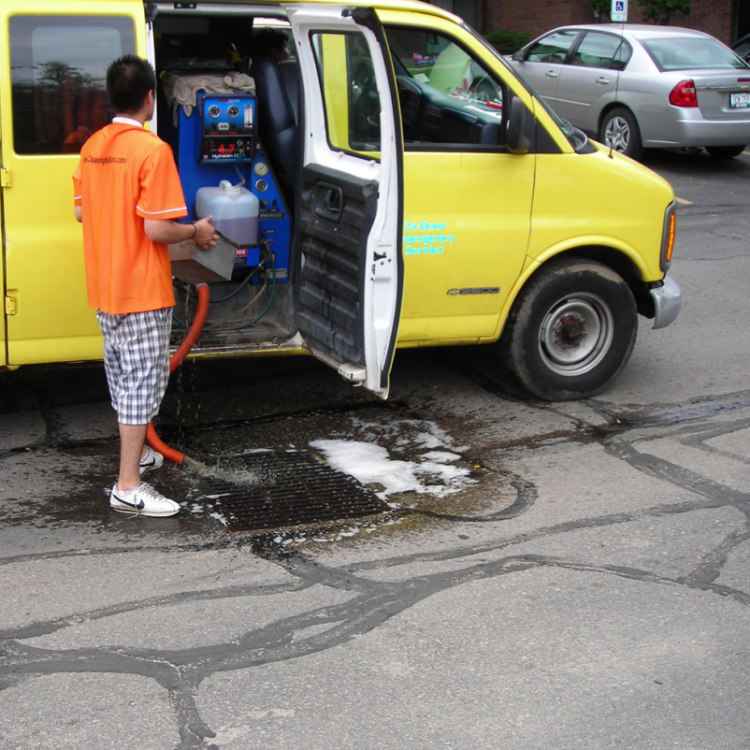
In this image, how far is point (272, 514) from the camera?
4613 millimetres

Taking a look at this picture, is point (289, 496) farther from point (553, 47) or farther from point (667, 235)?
point (553, 47)

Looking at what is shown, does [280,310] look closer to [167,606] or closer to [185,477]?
[185,477]

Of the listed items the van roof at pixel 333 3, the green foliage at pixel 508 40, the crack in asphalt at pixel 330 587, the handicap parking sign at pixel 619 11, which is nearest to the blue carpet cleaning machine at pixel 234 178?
the van roof at pixel 333 3

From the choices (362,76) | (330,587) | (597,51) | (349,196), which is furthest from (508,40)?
(330,587)

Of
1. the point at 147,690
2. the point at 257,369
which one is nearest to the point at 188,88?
the point at 257,369

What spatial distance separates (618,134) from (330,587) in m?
10.7

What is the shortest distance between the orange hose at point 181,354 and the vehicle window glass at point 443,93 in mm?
1329

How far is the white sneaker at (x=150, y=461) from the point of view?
196 inches

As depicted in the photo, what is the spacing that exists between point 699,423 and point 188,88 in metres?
3.40

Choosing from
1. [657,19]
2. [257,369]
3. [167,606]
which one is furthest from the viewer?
[657,19]

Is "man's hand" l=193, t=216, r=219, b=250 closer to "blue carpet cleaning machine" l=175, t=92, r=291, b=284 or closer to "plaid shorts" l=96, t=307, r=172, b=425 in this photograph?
"plaid shorts" l=96, t=307, r=172, b=425

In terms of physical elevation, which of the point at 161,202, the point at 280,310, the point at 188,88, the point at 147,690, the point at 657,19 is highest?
the point at 657,19

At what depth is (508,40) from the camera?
23.7m

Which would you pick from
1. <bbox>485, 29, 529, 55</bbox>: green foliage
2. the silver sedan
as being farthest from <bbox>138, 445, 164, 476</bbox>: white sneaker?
<bbox>485, 29, 529, 55</bbox>: green foliage
